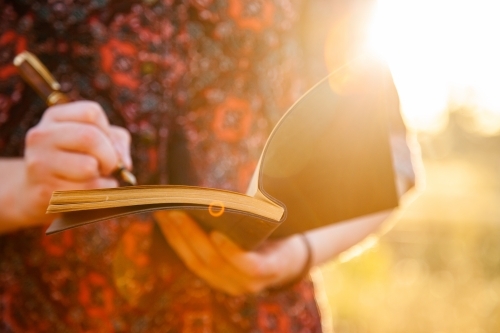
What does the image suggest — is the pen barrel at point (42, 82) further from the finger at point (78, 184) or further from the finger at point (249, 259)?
the finger at point (249, 259)

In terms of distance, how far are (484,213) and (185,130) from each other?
4078mm

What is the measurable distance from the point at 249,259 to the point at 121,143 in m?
0.25

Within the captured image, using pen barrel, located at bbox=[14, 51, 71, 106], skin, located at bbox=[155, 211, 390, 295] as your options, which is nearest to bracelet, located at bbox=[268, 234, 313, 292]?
skin, located at bbox=[155, 211, 390, 295]

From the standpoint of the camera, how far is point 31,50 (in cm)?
75

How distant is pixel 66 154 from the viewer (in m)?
0.63

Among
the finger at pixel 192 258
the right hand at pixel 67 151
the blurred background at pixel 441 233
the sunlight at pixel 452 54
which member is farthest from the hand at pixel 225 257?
the sunlight at pixel 452 54

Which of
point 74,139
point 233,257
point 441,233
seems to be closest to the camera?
point 74,139

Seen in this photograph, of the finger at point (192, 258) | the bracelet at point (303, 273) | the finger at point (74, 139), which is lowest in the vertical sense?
the bracelet at point (303, 273)

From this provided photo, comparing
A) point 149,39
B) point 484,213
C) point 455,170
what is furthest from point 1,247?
point 455,170

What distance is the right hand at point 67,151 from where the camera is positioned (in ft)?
2.06

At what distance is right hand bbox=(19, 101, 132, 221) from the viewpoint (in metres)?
0.63

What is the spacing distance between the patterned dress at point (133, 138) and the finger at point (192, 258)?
36mm

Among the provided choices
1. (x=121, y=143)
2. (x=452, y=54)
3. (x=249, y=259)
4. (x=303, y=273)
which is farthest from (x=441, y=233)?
(x=121, y=143)

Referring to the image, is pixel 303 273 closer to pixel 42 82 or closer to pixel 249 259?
pixel 249 259
